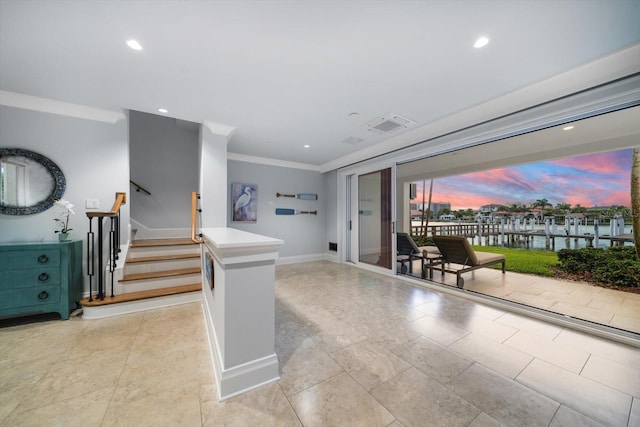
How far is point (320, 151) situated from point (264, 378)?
426cm

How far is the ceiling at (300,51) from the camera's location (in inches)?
61.5

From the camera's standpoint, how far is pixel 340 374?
66.3 inches

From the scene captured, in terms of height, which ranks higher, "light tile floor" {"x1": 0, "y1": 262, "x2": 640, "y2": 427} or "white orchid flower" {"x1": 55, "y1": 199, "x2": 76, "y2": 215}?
"white orchid flower" {"x1": 55, "y1": 199, "x2": 76, "y2": 215}

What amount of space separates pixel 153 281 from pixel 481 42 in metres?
4.50

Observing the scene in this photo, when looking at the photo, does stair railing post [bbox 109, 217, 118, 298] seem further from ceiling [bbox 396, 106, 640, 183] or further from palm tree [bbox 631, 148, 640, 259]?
palm tree [bbox 631, 148, 640, 259]

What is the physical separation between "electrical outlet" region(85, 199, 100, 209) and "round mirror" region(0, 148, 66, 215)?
0.87ft

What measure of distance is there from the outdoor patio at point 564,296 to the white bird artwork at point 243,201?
4.21 m

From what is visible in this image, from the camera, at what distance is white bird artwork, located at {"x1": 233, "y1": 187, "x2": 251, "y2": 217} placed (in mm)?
5133

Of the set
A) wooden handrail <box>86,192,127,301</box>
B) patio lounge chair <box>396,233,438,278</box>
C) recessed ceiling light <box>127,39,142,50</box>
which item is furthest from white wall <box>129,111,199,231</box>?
patio lounge chair <box>396,233,438,278</box>

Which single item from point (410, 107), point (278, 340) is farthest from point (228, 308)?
point (410, 107)

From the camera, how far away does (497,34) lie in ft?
5.68

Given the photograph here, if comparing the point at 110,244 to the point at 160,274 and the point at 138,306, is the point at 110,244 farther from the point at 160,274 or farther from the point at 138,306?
the point at 138,306

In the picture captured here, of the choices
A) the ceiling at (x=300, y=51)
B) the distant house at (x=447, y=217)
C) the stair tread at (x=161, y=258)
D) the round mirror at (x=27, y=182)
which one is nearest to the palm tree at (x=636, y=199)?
the ceiling at (x=300, y=51)

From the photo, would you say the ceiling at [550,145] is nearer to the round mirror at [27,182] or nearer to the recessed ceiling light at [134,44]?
the recessed ceiling light at [134,44]
